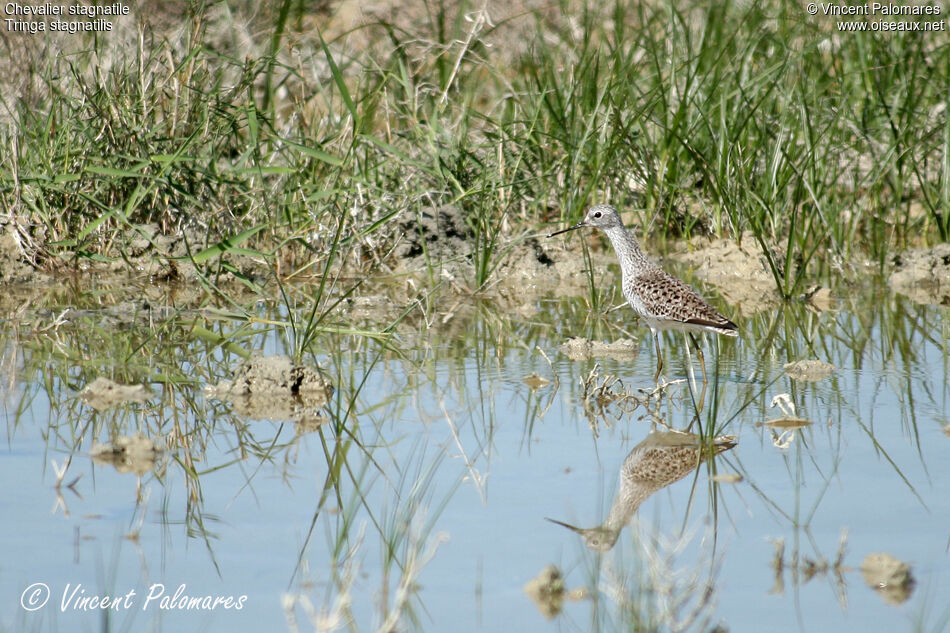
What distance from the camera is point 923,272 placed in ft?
27.5

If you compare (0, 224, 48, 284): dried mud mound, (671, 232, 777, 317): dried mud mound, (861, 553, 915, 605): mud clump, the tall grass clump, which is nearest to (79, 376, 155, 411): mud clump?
the tall grass clump

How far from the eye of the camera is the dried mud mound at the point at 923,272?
822 cm

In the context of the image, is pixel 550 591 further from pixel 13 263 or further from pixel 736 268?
pixel 13 263

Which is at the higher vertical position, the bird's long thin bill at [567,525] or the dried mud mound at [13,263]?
the dried mud mound at [13,263]

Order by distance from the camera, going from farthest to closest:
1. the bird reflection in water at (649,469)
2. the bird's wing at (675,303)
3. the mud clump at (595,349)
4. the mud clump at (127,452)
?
the mud clump at (595,349), the bird's wing at (675,303), the mud clump at (127,452), the bird reflection in water at (649,469)

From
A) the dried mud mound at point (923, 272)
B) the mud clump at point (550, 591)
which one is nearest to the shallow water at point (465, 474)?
the mud clump at point (550, 591)

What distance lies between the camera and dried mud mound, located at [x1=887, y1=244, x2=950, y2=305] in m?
8.22

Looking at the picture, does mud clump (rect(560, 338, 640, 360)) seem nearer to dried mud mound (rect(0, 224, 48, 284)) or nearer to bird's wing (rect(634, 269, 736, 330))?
bird's wing (rect(634, 269, 736, 330))

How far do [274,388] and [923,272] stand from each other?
494 cm

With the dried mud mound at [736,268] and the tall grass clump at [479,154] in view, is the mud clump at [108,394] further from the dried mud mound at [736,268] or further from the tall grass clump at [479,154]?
the dried mud mound at [736,268]

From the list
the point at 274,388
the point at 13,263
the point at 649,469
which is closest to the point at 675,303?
the point at 649,469

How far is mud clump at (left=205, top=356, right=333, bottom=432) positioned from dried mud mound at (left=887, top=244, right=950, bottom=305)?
174 inches

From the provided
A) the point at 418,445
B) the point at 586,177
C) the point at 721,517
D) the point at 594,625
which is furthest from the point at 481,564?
the point at 586,177

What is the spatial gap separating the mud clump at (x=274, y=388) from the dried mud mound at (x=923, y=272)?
14.5 ft
